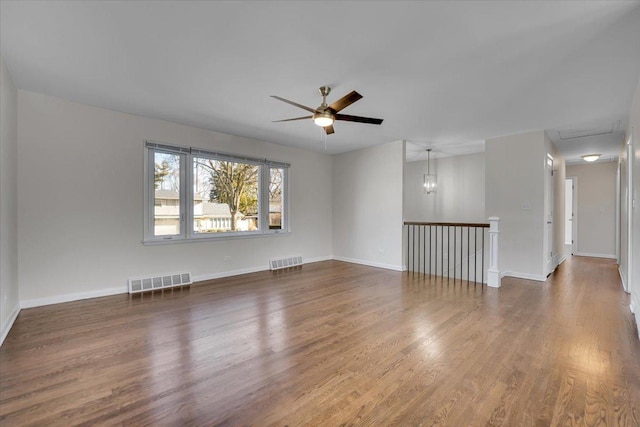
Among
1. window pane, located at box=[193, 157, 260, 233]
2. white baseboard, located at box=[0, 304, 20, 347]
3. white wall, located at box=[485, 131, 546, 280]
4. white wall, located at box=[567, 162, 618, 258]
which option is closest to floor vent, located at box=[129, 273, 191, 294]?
window pane, located at box=[193, 157, 260, 233]

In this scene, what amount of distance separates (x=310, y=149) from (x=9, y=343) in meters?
5.48

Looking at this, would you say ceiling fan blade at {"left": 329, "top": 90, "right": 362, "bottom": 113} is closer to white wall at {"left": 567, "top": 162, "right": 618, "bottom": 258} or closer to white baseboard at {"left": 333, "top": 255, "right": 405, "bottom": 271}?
white baseboard at {"left": 333, "top": 255, "right": 405, "bottom": 271}

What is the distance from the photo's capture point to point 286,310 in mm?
3602

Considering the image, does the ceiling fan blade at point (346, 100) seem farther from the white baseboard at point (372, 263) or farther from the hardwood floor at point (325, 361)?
the white baseboard at point (372, 263)

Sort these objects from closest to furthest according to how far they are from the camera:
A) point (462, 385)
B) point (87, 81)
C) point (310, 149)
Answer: point (462, 385) < point (87, 81) < point (310, 149)

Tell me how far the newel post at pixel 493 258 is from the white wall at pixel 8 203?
587 centimetres

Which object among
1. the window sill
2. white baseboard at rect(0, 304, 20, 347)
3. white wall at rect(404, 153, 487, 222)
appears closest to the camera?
white baseboard at rect(0, 304, 20, 347)

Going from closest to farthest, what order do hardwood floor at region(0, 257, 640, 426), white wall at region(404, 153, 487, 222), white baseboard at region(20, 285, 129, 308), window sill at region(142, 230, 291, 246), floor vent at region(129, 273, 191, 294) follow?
hardwood floor at region(0, 257, 640, 426) → white baseboard at region(20, 285, 129, 308) → floor vent at region(129, 273, 191, 294) → window sill at region(142, 230, 291, 246) → white wall at region(404, 153, 487, 222)

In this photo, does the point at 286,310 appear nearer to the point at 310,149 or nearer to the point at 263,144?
the point at 263,144

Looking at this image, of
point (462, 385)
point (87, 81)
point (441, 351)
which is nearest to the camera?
point (462, 385)

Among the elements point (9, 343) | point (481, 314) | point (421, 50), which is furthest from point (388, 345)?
point (9, 343)

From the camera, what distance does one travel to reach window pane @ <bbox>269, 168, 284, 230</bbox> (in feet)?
20.5

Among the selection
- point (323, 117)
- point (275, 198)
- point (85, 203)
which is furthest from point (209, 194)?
point (323, 117)

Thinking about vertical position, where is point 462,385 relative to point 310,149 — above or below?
below
